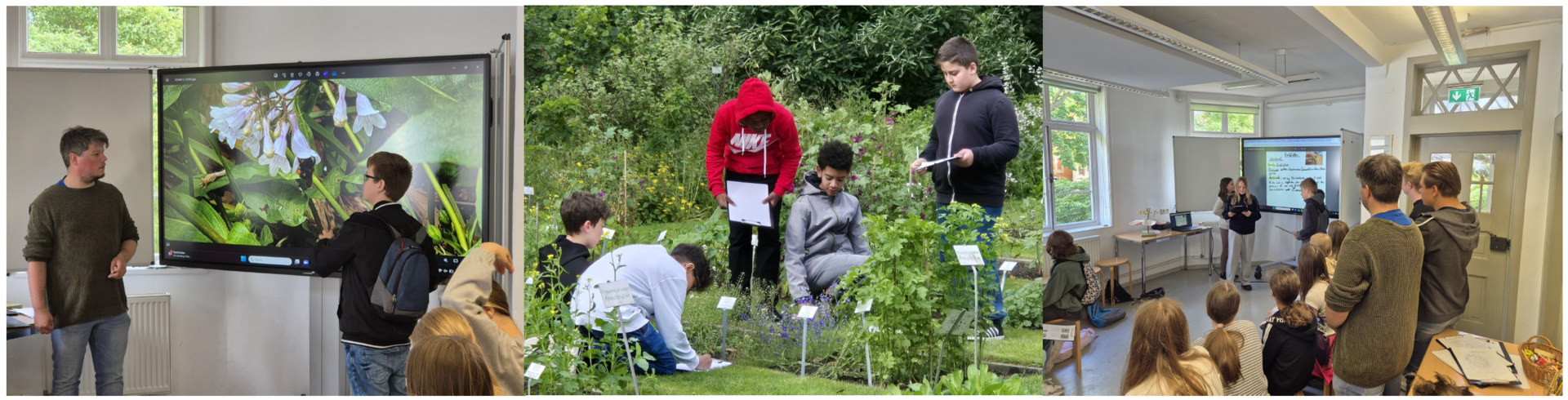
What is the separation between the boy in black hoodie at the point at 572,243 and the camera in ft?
9.74

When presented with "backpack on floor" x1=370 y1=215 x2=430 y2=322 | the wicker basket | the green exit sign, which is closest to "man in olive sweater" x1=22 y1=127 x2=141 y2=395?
"backpack on floor" x1=370 y1=215 x2=430 y2=322

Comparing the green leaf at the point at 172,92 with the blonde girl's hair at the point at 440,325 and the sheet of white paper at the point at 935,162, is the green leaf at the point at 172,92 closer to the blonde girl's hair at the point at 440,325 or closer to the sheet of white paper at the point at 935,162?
the blonde girl's hair at the point at 440,325

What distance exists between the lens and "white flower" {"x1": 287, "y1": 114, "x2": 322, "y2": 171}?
323 cm

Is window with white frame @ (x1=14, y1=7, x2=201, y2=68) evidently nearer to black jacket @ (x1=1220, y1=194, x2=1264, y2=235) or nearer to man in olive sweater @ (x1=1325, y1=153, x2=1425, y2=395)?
black jacket @ (x1=1220, y1=194, x2=1264, y2=235)

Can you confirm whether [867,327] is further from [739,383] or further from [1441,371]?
[1441,371]

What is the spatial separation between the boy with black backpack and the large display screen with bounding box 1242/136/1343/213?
3.11m

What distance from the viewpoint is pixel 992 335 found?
282cm

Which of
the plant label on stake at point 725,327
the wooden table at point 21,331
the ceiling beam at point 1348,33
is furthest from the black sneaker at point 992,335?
the wooden table at point 21,331

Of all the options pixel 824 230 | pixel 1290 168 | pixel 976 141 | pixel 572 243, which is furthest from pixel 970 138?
pixel 572 243

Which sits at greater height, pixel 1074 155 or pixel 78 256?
pixel 1074 155

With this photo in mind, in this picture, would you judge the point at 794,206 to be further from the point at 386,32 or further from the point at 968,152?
the point at 386,32

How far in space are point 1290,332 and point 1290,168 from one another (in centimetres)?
57

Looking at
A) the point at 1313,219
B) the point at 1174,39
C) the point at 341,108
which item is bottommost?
the point at 1313,219
